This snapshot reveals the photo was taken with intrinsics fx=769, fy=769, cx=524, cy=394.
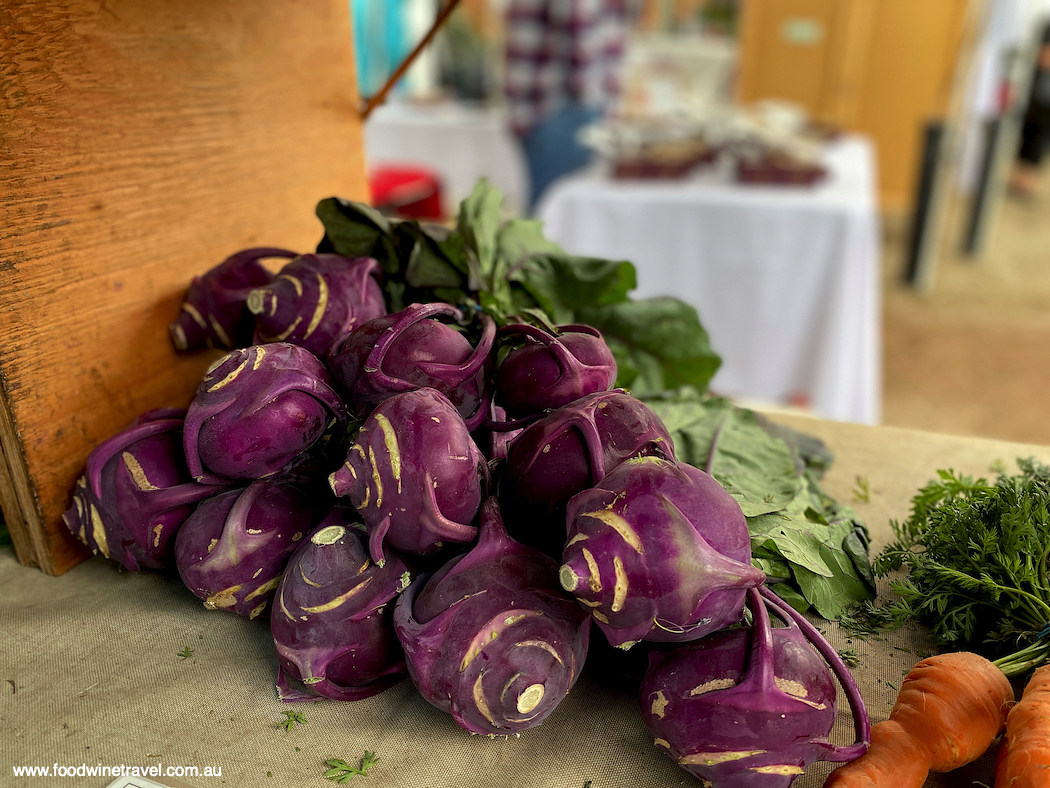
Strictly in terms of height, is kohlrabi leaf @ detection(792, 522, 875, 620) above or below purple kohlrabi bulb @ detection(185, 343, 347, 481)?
below

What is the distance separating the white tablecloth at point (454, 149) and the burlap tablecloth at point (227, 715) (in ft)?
12.2

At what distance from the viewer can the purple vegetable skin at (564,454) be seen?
66 cm

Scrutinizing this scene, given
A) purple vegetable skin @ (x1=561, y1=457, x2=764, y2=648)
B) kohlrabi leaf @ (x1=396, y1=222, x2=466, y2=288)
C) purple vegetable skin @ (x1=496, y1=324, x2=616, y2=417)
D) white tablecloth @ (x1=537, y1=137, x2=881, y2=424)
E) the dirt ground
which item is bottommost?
the dirt ground

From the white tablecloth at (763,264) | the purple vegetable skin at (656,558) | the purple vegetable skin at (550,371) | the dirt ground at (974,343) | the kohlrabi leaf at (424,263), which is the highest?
the kohlrabi leaf at (424,263)

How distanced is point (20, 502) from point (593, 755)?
69cm

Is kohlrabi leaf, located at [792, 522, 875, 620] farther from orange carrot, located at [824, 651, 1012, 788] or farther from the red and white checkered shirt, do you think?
the red and white checkered shirt

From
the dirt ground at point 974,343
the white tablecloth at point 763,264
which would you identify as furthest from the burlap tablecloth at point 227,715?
the dirt ground at point 974,343

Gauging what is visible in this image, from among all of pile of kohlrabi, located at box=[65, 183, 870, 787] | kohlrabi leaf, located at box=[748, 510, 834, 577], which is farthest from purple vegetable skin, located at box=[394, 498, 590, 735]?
kohlrabi leaf, located at box=[748, 510, 834, 577]

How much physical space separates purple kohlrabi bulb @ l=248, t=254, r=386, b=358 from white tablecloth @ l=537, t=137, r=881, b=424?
175 centimetres

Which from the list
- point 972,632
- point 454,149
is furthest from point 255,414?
point 454,149

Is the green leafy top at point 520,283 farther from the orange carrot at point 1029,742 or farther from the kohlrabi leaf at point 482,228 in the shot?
the orange carrot at point 1029,742

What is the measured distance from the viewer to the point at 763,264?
2678 millimetres

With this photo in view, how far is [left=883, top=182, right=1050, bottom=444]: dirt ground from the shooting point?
10.7 feet

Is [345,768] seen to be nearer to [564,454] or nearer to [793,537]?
[564,454]
